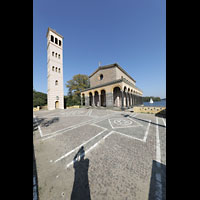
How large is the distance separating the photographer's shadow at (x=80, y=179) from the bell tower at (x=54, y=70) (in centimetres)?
2043

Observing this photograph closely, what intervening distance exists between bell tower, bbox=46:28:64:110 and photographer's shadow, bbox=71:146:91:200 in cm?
2043

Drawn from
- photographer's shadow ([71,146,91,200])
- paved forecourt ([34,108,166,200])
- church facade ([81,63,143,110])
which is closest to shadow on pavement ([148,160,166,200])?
paved forecourt ([34,108,166,200])

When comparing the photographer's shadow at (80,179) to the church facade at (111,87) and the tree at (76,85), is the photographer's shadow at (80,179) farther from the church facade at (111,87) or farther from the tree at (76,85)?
the tree at (76,85)

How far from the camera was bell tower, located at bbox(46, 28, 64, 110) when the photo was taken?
20047 millimetres

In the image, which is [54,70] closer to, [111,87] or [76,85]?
[76,85]

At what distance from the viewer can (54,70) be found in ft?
67.9

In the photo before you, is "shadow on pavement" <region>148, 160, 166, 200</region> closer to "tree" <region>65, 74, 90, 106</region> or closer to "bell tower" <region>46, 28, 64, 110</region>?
"bell tower" <region>46, 28, 64, 110</region>

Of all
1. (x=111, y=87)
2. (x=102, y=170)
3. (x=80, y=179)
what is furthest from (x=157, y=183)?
(x=111, y=87)
